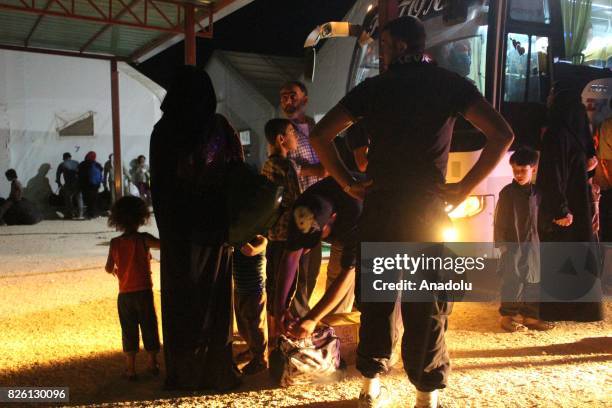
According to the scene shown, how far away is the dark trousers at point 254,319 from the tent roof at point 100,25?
7240 mm

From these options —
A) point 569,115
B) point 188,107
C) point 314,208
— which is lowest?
point 314,208

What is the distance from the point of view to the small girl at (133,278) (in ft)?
11.3

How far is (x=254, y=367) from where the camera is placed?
352 centimetres

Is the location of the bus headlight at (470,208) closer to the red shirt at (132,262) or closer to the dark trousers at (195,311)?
the dark trousers at (195,311)

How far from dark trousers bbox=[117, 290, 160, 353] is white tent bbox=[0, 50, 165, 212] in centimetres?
1473

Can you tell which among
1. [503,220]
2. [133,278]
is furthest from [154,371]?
[503,220]

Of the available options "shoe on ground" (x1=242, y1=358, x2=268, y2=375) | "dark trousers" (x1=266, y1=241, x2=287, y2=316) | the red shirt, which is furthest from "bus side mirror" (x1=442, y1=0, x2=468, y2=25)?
"shoe on ground" (x1=242, y1=358, x2=268, y2=375)

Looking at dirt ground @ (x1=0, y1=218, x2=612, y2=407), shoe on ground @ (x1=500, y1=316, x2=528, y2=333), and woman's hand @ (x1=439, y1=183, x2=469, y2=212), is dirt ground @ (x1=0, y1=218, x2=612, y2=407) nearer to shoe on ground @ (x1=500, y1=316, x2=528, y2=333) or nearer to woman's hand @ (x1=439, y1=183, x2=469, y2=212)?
shoe on ground @ (x1=500, y1=316, x2=528, y2=333)

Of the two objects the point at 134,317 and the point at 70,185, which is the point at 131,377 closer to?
the point at 134,317

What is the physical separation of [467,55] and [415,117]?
305 cm

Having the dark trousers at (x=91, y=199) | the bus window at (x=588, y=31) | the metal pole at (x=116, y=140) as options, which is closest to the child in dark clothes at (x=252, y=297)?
the bus window at (x=588, y=31)

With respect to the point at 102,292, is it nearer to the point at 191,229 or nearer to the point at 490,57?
the point at 191,229

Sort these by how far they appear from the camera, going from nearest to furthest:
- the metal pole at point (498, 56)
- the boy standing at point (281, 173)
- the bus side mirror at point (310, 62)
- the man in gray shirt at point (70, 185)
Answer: the boy standing at point (281, 173) < the metal pole at point (498, 56) < the bus side mirror at point (310, 62) < the man in gray shirt at point (70, 185)

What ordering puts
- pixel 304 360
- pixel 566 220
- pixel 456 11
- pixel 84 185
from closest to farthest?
1. pixel 304 360
2. pixel 456 11
3. pixel 566 220
4. pixel 84 185
